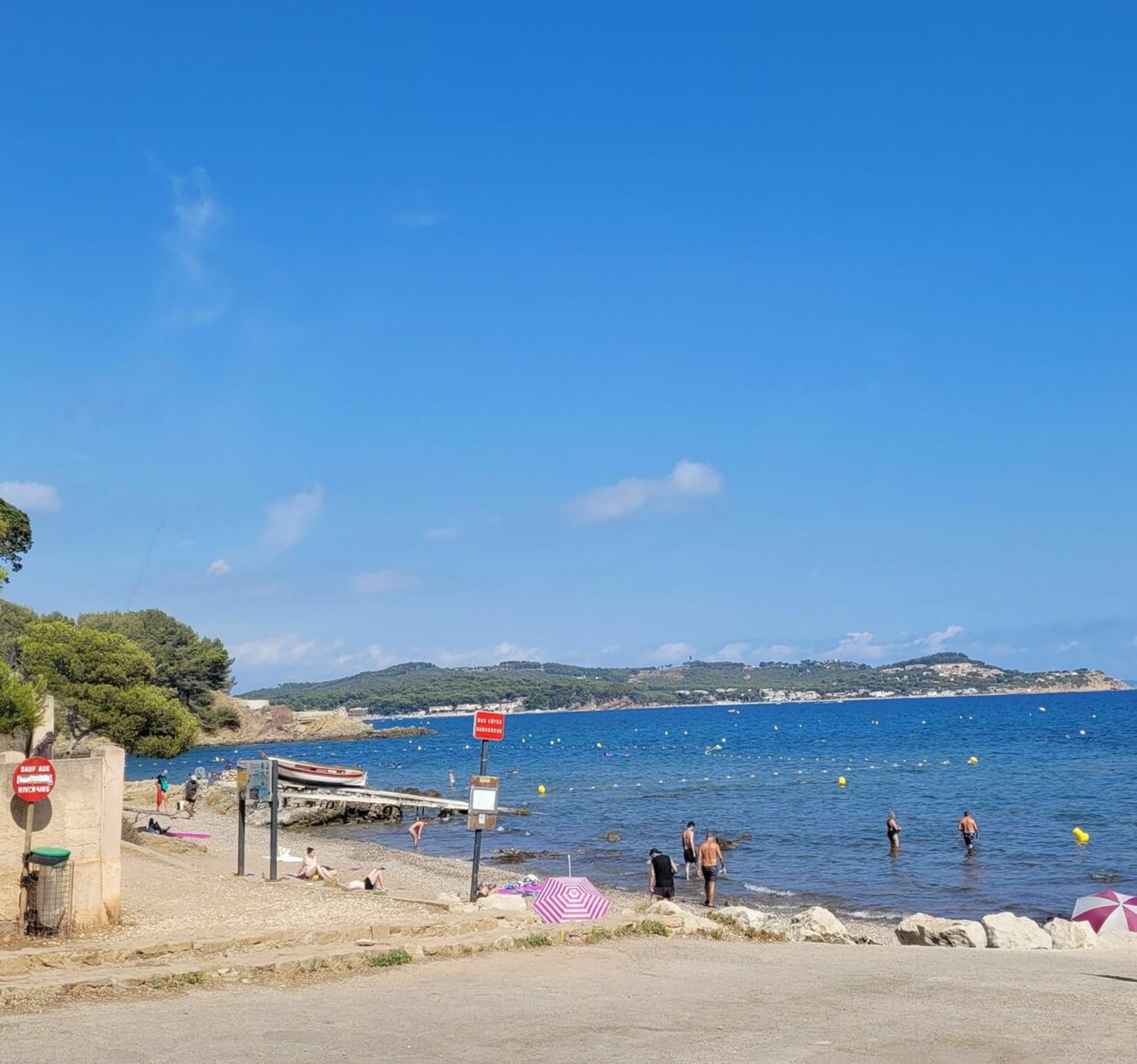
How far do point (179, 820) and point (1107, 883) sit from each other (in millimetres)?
30082

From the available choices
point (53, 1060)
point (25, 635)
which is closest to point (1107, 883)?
point (53, 1060)

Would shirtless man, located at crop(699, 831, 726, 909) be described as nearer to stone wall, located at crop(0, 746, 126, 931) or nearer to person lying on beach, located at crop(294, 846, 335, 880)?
person lying on beach, located at crop(294, 846, 335, 880)

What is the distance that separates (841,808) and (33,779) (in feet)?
123

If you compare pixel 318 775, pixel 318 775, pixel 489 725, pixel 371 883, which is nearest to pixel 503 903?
pixel 489 725

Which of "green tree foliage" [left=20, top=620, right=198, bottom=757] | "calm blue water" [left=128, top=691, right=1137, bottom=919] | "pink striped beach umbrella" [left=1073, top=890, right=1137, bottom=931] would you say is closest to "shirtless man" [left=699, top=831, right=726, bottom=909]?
"calm blue water" [left=128, top=691, right=1137, bottom=919]

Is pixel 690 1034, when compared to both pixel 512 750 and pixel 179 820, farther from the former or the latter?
pixel 512 750

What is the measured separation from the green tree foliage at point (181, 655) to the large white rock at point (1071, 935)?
317ft

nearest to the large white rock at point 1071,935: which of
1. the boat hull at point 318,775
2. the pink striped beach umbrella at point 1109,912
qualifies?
the pink striped beach umbrella at point 1109,912

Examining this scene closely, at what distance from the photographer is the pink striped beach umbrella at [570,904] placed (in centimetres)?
1684

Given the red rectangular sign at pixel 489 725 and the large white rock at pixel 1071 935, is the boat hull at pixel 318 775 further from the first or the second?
the large white rock at pixel 1071 935

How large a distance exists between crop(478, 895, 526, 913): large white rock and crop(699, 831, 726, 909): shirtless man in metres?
6.58

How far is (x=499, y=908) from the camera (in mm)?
17891

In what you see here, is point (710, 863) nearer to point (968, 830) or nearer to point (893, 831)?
point (893, 831)

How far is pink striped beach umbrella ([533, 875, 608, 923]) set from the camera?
16.8 meters
